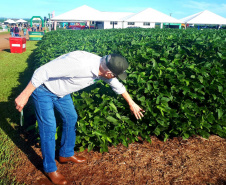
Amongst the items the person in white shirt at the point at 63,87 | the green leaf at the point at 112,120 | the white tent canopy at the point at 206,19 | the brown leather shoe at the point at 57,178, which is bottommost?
the brown leather shoe at the point at 57,178

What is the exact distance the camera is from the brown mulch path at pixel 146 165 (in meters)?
3.07

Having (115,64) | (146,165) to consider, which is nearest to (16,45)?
(146,165)

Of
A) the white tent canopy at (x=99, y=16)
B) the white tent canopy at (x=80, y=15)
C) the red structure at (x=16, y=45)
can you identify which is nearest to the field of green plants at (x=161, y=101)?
the red structure at (x=16, y=45)

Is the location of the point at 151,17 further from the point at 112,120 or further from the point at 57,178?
the point at 57,178

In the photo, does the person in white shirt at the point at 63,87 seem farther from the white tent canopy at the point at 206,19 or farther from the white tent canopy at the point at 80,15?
the white tent canopy at the point at 206,19

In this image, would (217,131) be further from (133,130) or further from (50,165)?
(50,165)

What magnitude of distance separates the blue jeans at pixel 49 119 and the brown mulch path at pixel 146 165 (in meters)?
0.46

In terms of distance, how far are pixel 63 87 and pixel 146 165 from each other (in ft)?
5.36

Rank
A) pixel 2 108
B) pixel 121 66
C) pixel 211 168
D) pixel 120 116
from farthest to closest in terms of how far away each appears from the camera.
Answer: pixel 2 108, pixel 120 116, pixel 211 168, pixel 121 66

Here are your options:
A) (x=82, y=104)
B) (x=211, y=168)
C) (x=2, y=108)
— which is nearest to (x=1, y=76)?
(x=2, y=108)

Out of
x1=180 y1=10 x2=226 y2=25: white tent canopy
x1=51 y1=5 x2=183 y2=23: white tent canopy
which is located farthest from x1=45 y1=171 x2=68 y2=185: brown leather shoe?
x1=180 y1=10 x2=226 y2=25: white tent canopy

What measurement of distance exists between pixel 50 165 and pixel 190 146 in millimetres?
2165

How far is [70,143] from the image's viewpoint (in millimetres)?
3264

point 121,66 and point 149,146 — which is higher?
point 121,66
